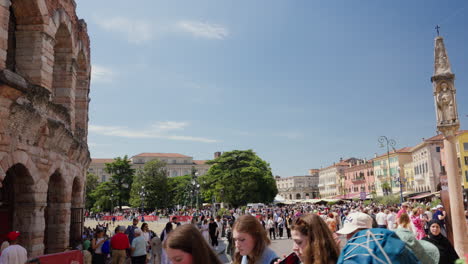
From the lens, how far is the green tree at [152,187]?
2805 inches

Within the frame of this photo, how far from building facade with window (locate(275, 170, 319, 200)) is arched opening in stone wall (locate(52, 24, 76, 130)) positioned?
140809 millimetres

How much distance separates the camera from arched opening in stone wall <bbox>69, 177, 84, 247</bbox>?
1437 cm

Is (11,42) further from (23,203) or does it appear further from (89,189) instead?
(89,189)

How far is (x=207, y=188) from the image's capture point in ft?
222

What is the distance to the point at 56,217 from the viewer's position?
40.3 feet

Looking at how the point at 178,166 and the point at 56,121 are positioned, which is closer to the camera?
the point at 56,121

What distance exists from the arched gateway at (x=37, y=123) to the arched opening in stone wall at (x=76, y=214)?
0.05m

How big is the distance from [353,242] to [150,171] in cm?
7456

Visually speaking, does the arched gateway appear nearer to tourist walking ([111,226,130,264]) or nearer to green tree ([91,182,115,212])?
tourist walking ([111,226,130,264])

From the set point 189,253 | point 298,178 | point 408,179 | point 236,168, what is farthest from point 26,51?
point 298,178

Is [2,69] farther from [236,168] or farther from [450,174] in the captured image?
[236,168]

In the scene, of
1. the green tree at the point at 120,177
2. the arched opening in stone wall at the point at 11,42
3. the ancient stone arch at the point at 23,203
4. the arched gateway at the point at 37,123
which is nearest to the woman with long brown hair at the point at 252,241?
the arched gateway at the point at 37,123

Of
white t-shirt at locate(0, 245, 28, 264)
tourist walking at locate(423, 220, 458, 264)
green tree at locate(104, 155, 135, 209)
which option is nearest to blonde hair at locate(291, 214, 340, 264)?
tourist walking at locate(423, 220, 458, 264)

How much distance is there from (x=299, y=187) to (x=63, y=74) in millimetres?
146138
